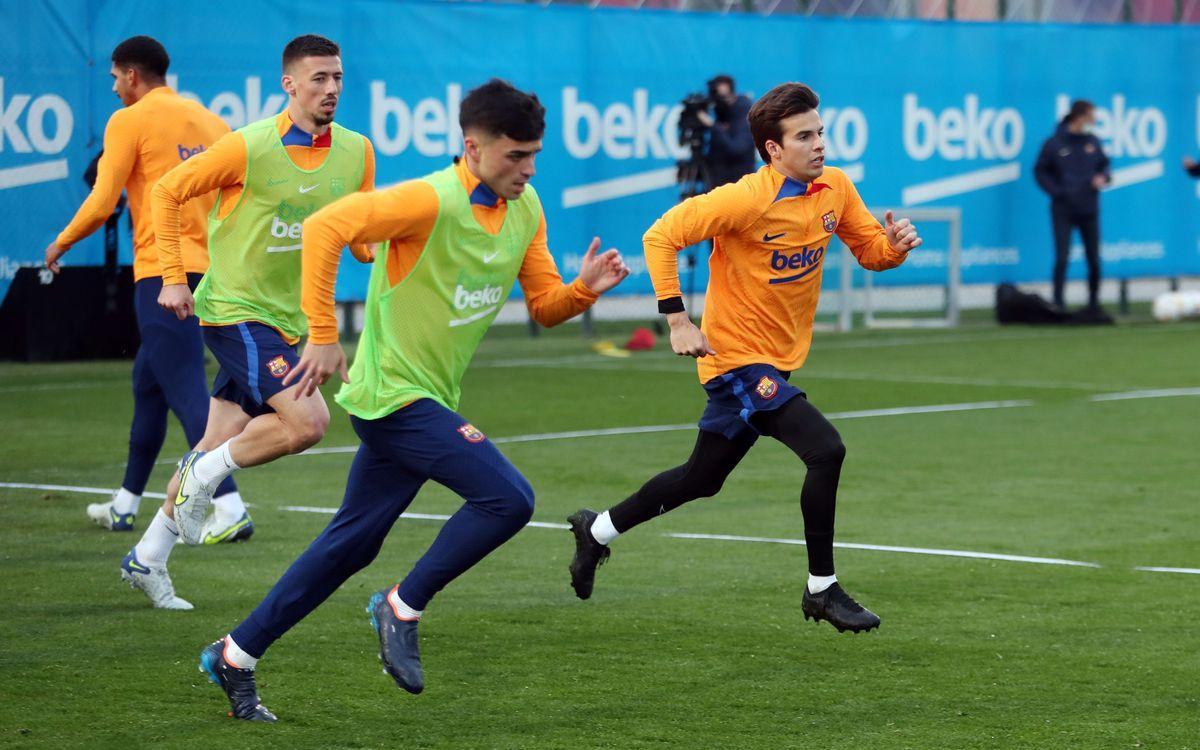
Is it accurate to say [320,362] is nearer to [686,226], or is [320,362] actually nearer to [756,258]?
[686,226]

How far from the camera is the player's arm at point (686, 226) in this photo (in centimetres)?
729

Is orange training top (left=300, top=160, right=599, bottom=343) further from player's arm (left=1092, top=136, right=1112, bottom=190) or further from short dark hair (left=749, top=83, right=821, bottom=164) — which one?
player's arm (left=1092, top=136, right=1112, bottom=190)

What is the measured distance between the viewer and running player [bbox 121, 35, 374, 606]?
7.67 m

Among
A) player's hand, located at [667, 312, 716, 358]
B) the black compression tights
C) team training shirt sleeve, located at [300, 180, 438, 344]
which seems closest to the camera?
team training shirt sleeve, located at [300, 180, 438, 344]

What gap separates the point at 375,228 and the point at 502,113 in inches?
20.1

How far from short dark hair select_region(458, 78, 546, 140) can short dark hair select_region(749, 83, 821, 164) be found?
1.63 metres

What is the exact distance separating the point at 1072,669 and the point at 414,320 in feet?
8.53

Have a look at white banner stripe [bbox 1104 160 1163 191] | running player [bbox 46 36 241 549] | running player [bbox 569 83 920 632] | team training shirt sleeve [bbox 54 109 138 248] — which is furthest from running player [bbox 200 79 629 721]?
white banner stripe [bbox 1104 160 1163 191]

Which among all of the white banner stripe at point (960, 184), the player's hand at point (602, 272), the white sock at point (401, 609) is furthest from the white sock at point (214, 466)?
the white banner stripe at point (960, 184)

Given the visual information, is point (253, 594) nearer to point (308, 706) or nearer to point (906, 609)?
point (308, 706)

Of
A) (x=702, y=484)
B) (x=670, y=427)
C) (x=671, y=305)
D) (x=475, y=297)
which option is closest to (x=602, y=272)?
(x=475, y=297)

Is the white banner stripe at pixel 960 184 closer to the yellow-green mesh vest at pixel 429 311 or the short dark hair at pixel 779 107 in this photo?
the short dark hair at pixel 779 107

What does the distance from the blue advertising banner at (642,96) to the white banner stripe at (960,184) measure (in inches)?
0.9

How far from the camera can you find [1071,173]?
23.0 m
